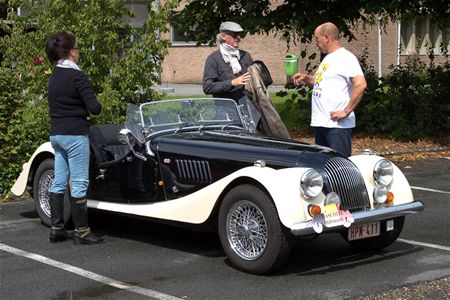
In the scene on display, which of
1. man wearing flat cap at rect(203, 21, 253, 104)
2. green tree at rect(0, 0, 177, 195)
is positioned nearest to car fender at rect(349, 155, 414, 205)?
man wearing flat cap at rect(203, 21, 253, 104)

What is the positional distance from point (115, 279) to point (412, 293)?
2.28 m

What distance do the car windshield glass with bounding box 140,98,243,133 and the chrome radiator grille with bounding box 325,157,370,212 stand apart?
1548 millimetres

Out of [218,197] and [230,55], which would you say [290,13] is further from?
[218,197]

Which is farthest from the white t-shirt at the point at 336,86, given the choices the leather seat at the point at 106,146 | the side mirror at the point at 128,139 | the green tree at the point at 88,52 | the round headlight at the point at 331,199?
the green tree at the point at 88,52

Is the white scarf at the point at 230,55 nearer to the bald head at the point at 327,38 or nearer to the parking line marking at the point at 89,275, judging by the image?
the bald head at the point at 327,38

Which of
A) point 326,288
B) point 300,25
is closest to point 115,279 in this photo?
point 326,288

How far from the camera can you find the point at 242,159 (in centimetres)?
630

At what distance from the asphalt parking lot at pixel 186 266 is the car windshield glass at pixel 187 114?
1.13 meters

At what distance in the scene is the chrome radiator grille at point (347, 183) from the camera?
6.14m

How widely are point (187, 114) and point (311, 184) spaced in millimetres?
1920

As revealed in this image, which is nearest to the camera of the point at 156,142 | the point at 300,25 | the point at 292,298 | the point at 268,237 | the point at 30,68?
the point at 292,298

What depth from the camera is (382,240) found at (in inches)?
263

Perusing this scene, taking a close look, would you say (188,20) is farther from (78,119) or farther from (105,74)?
(78,119)

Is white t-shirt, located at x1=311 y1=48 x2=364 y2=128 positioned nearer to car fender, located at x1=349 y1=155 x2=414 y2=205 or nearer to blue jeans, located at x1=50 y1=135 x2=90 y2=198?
car fender, located at x1=349 y1=155 x2=414 y2=205
